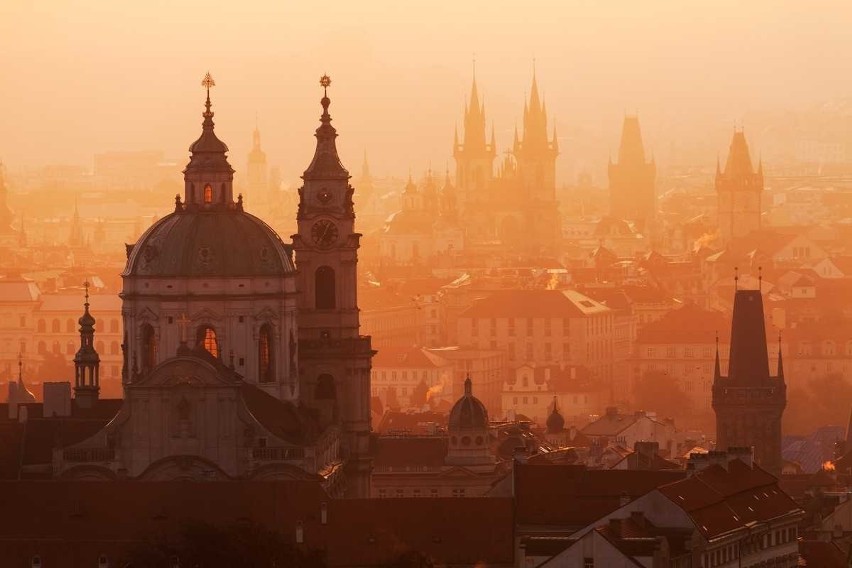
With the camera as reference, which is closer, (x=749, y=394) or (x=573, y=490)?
(x=573, y=490)

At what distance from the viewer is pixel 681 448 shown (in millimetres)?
141750

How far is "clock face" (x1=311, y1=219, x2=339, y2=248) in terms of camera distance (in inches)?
4141

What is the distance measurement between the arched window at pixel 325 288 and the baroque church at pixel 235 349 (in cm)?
2

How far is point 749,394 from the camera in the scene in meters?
136

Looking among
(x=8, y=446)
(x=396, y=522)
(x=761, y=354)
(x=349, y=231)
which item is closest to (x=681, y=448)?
(x=761, y=354)

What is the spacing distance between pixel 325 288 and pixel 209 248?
678 cm

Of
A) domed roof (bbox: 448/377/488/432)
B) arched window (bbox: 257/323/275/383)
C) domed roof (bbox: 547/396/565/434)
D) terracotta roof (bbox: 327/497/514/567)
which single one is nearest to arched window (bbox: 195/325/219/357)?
arched window (bbox: 257/323/275/383)

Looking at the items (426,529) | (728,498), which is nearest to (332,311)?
(728,498)

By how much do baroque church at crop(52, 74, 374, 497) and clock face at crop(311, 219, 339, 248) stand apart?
0.02 meters

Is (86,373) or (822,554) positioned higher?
(86,373)

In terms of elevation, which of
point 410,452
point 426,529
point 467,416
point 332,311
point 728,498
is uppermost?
point 332,311

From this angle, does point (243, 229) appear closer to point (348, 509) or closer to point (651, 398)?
A: point (348, 509)

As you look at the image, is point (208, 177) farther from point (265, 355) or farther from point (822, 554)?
point (822, 554)

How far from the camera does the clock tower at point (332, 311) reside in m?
105
